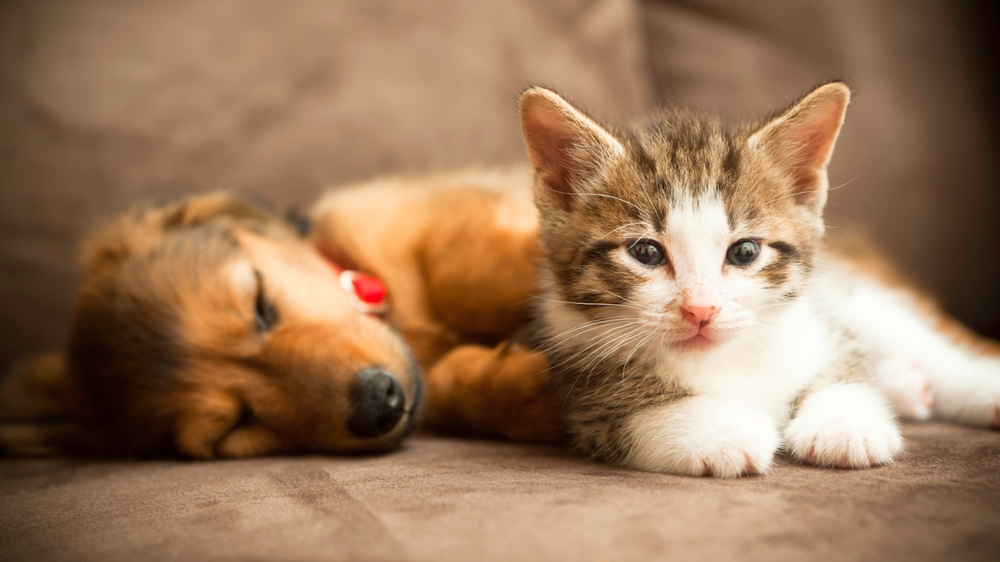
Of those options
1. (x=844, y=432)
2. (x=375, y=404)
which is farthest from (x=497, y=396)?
(x=844, y=432)

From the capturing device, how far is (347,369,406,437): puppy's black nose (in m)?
1.53

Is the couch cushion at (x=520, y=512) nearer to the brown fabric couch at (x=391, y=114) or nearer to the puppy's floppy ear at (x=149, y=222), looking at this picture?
the brown fabric couch at (x=391, y=114)

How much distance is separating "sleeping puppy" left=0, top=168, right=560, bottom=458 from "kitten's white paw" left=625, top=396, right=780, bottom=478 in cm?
29

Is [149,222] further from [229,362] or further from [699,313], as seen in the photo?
[699,313]

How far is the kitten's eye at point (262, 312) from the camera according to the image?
175cm

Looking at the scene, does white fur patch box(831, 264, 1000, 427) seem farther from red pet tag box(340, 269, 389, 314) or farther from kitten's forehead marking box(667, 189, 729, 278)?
red pet tag box(340, 269, 389, 314)

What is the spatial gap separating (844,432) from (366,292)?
1328 mm

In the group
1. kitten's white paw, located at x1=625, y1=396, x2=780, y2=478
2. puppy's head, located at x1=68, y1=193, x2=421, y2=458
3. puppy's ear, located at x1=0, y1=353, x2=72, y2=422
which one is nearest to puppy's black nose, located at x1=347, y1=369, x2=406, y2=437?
puppy's head, located at x1=68, y1=193, x2=421, y2=458

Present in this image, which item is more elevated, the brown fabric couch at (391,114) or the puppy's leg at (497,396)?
the brown fabric couch at (391,114)

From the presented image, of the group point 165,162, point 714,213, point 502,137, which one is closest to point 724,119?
point 714,213

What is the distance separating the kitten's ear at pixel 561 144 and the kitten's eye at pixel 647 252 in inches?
8.6

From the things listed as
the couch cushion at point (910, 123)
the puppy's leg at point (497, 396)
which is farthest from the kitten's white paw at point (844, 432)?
the couch cushion at point (910, 123)

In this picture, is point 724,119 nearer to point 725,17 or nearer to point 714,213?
point 714,213

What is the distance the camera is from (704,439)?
1263 millimetres
